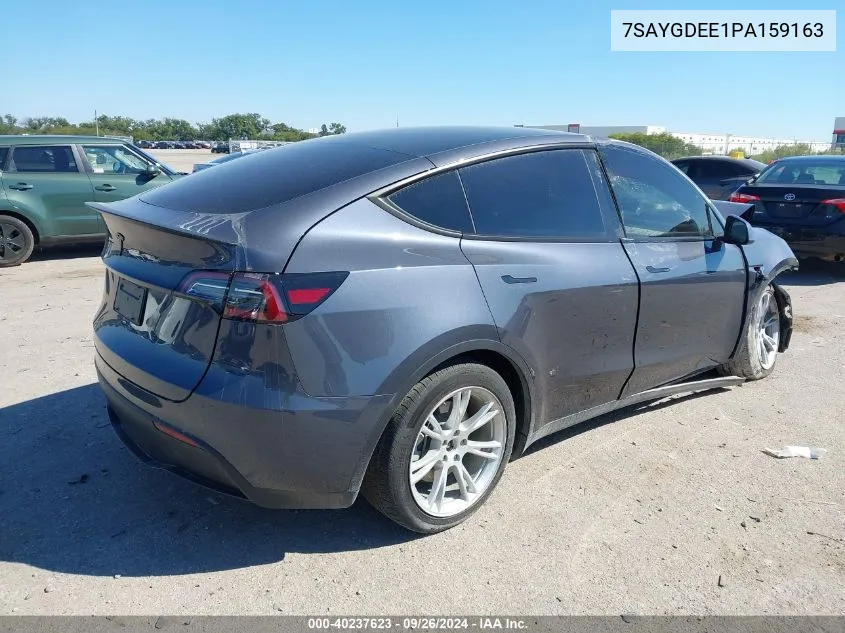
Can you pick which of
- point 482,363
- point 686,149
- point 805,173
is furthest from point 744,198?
point 686,149

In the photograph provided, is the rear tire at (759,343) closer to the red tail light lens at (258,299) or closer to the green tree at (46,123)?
the red tail light lens at (258,299)

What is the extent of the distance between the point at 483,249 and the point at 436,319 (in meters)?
0.45

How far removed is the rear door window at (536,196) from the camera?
120 inches

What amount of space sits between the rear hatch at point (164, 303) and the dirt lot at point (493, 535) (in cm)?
74

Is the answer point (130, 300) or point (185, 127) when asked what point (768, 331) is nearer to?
point (130, 300)

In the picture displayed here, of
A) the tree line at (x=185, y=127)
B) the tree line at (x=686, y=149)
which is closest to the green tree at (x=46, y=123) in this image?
the tree line at (x=185, y=127)

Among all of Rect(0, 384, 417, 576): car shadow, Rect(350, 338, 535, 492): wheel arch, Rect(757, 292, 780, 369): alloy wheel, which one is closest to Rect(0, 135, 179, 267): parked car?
Rect(0, 384, 417, 576): car shadow

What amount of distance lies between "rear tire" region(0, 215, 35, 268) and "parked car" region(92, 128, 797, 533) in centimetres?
697

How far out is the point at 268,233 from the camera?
8.17 feet

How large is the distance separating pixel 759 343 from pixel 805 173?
563 centimetres

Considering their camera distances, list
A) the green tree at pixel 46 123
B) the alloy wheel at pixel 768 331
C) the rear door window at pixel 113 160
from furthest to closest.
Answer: the green tree at pixel 46 123
the rear door window at pixel 113 160
the alloy wheel at pixel 768 331

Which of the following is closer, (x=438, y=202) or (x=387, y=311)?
(x=387, y=311)

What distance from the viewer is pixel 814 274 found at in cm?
930

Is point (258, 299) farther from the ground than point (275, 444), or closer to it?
farther from the ground
